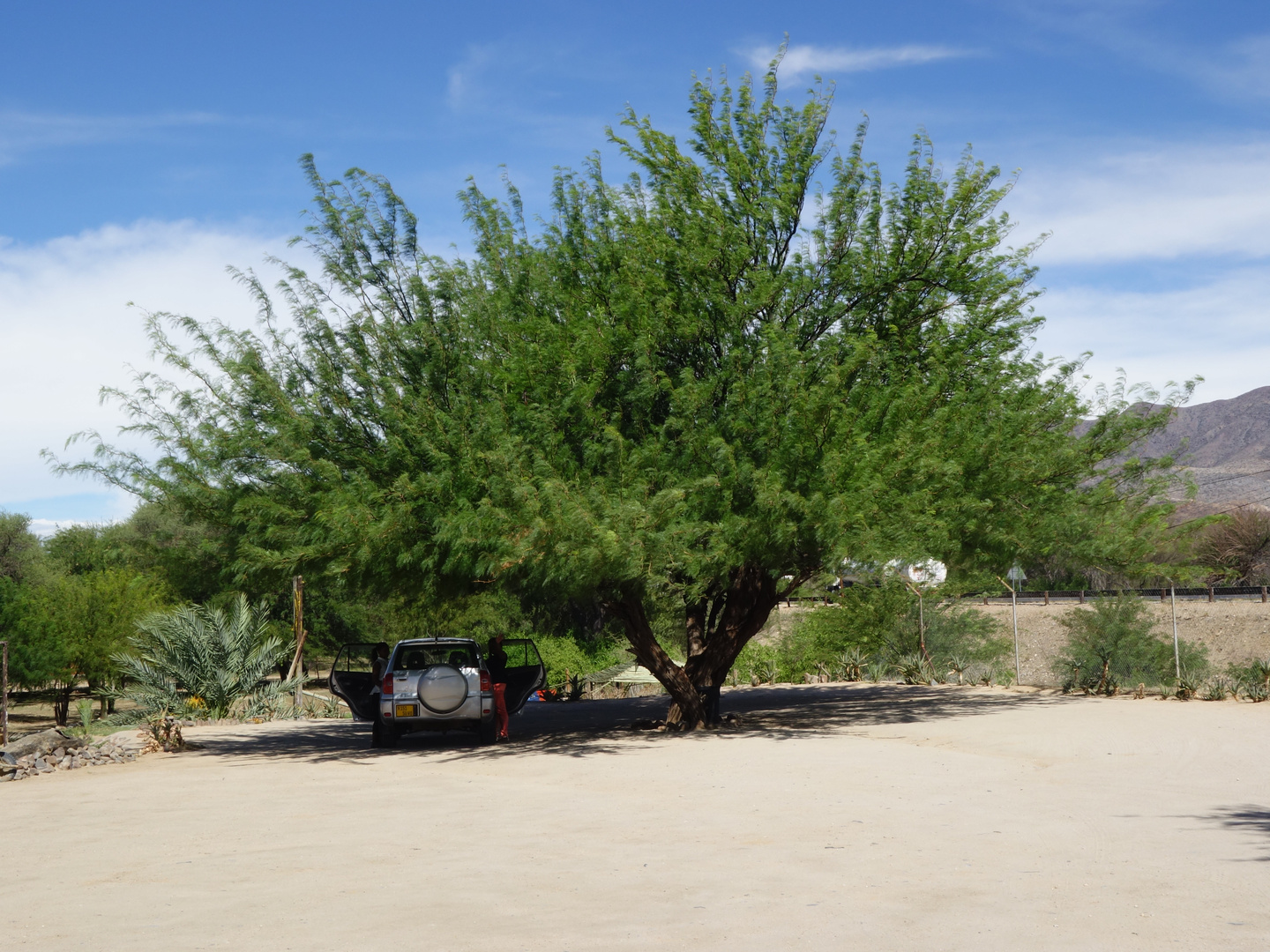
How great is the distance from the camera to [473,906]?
6723 millimetres

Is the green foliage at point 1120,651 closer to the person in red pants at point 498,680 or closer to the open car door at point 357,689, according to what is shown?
the person in red pants at point 498,680

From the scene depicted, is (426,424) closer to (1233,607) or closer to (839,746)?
(839,746)

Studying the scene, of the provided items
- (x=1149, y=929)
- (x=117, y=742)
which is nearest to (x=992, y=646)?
(x=117, y=742)

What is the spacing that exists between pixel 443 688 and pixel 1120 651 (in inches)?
628

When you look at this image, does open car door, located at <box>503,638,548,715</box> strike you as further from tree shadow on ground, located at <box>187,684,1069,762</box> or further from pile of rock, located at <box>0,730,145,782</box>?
pile of rock, located at <box>0,730,145,782</box>

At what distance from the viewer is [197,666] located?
21.7m

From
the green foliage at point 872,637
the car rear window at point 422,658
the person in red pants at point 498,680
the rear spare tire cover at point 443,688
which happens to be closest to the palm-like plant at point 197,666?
the car rear window at point 422,658

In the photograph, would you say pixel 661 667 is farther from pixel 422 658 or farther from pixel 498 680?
pixel 422 658

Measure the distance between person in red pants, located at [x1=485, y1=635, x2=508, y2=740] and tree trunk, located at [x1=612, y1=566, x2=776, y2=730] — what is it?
6.63 ft

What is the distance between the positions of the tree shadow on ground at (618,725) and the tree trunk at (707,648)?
0.48 m

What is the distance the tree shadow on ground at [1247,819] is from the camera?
8336 millimetres

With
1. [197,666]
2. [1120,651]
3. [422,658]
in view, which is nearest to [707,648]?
[422,658]

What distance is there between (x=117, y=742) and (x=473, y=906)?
11.7m

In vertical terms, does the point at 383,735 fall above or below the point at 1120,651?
below
